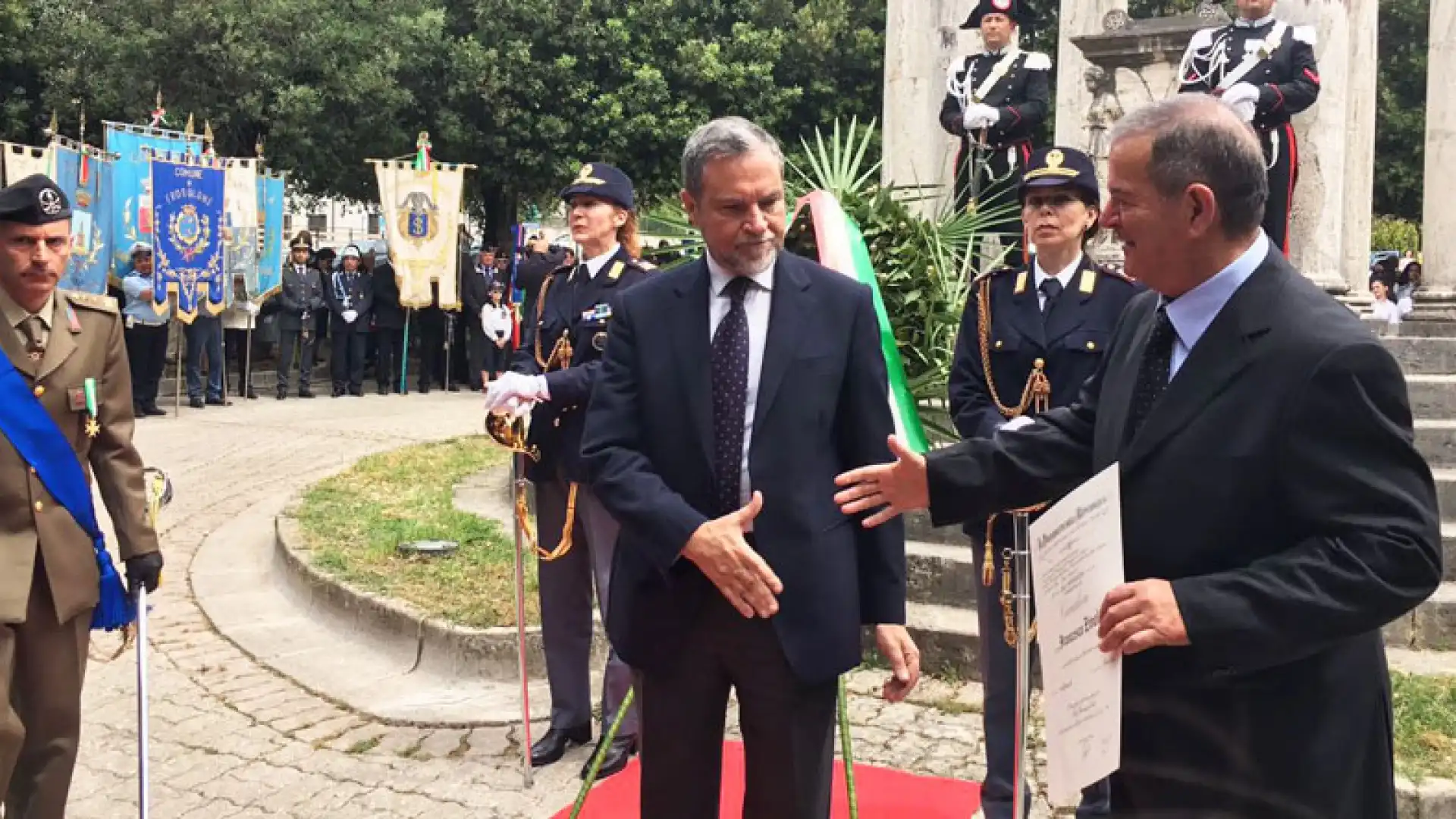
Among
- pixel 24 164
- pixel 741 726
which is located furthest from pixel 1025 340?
pixel 24 164

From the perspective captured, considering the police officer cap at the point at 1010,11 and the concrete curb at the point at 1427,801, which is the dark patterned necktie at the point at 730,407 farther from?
the police officer cap at the point at 1010,11

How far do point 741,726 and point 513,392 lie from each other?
185 centimetres

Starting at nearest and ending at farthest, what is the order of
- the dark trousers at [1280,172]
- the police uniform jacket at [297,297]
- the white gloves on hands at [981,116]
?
the dark trousers at [1280,172] < the white gloves on hands at [981,116] < the police uniform jacket at [297,297]

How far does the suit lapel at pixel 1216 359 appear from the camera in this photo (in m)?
2.12

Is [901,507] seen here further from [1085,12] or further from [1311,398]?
[1085,12]

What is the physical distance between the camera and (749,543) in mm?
2838

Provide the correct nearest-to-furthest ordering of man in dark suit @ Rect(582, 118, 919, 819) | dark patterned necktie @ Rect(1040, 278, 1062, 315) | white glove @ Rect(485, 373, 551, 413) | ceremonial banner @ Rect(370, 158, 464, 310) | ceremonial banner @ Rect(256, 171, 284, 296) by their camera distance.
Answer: man in dark suit @ Rect(582, 118, 919, 819) → dark patterned necktie @ Rect(1040, 278, 1062, 315) → white glove @ Rect(485, 373, 551, 413) → ceremonial banner @ Rect(256, 171, 284, 296) → ceremonial banner @ Rect(370, 158, 464, 310)

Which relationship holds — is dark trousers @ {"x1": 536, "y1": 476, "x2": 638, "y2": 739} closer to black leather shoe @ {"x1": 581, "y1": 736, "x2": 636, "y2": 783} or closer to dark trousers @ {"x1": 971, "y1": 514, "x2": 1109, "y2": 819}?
black leather shoe @ {"x1": 581, "y1": 736, "x2": 636, "y2": 783}

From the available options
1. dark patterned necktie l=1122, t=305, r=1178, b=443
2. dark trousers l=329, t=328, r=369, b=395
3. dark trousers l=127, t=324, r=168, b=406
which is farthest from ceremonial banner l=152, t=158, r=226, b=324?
dark patterned necktie l=1122, t=305, r=1178, b=443

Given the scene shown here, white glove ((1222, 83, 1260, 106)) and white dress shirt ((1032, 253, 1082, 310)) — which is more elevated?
white glove ((1222, 83, 1260, 106))

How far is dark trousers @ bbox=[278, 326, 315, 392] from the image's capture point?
17.7 m

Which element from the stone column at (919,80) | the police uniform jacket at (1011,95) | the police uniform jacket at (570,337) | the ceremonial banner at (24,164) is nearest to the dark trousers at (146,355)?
the ceremonial banner at (24,164)

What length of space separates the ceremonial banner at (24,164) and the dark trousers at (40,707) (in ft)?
34.7

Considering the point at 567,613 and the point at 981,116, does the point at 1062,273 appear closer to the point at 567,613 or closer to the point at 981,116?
the point at 567,613
